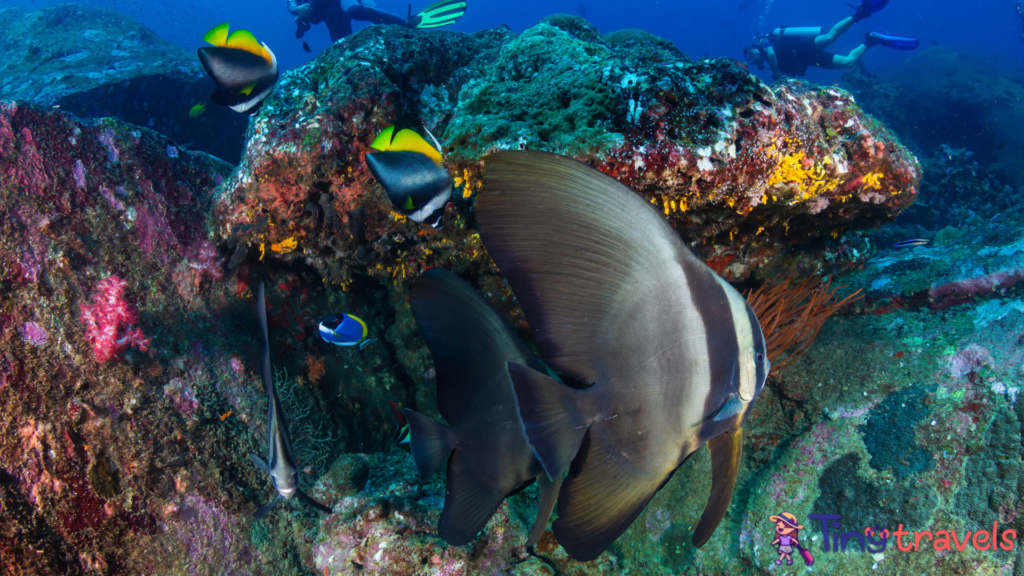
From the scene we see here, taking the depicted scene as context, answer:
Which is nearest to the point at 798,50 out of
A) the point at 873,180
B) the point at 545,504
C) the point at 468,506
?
the point at 873,180

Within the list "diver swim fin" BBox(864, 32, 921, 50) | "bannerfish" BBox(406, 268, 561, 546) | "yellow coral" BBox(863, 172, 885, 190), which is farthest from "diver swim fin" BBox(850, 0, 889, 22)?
"bannerfish" BBox(406, 268, 561, 546)

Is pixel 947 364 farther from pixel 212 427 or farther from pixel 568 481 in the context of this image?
pixel 212 427

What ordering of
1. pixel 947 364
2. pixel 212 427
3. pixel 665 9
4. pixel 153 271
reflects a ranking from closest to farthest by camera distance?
1. pixel 947 364
2. pixel 212 427
3. pixel 153 271
4. pixel 665 9

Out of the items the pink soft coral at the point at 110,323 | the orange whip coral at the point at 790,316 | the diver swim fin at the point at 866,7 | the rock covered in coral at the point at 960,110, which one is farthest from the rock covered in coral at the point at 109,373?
the diver swim fin at the point at 866,7

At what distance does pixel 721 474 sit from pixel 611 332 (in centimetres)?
55

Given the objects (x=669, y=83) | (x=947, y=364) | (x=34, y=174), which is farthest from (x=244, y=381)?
(x=947, y=364)

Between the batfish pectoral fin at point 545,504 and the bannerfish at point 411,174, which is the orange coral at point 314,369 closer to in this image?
the bannerfish at point 411,174

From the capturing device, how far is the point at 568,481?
106 centimetres

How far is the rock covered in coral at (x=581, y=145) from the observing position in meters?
2.14

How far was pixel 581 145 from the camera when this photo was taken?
2.20m

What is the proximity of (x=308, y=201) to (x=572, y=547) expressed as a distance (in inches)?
117

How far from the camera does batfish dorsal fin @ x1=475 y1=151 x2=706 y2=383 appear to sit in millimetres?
916

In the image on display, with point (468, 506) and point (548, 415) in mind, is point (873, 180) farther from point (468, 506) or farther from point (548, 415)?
point (468, 506)

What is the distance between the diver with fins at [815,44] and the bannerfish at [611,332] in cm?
1623
